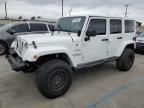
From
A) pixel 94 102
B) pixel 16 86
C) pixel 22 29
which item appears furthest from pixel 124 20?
pixel 22 29

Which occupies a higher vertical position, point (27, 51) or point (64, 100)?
point (27, 51)

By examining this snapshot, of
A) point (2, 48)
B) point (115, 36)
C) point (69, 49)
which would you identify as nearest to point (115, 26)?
point (115, 36)

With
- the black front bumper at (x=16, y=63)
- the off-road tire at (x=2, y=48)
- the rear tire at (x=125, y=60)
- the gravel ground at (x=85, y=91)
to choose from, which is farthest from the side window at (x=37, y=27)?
the rear tire at (x=125, y=60)

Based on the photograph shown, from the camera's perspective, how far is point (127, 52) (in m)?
5.51

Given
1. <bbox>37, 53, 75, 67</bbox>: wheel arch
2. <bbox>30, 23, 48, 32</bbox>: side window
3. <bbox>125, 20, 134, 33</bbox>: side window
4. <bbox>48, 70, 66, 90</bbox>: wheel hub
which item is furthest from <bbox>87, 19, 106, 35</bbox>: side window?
<bbox>30, 23, 48, 32</bbox>: side window

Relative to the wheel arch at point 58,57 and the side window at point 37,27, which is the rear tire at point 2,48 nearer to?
the side window at point 37,27

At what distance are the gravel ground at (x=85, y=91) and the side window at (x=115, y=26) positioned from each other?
147 centimetres

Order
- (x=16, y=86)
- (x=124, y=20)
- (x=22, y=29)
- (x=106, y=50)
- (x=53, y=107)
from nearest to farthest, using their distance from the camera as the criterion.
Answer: (x=53, y=107), (x=16, y=86), (x=106, y=50), (x=124, y=20), (x=22, y=29)

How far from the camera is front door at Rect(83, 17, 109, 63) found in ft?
13.8

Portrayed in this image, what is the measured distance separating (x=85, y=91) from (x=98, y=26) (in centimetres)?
187

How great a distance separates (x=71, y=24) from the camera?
4.49 metres

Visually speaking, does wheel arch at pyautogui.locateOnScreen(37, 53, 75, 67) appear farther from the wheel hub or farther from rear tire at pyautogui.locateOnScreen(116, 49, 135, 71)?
rear tire at pyautogui.locateOnScreen(116, 49, 135, 71)

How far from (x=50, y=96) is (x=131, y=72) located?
3.41 m

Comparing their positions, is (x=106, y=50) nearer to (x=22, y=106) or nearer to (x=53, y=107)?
(x=53, y=107)
